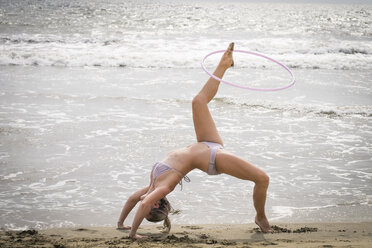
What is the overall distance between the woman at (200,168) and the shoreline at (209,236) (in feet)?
0.69

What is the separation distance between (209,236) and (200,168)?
2.25 feet

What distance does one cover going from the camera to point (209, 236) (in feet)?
15.3

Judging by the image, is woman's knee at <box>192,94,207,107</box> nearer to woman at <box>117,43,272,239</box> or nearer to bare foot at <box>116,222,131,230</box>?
woman at <box>117,43,272,239</box>

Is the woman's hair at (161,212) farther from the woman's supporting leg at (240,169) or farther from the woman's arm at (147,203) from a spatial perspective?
the woman's supporting leg at (240,169)

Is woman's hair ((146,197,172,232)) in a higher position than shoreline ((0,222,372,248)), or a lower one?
higher

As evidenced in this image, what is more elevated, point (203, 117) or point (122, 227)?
point (203, 117)

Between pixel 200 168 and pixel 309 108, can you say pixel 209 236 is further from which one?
pixel 309 108

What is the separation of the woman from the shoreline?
21 cm

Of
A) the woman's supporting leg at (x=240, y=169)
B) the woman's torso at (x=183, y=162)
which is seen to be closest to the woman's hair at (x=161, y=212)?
the woman's torso at (x=183, y=162)

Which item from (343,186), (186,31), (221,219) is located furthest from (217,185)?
(186,31)

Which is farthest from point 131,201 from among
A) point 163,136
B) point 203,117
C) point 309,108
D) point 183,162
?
point 309,108

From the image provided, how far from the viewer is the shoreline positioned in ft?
14.0

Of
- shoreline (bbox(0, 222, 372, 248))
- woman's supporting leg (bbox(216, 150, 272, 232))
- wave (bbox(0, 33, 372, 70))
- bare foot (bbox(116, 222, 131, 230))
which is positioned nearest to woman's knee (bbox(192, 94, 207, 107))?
woman's supporting leg (bbox(216, 150, 272, 232))

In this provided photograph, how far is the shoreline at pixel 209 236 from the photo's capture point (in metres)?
4.26
